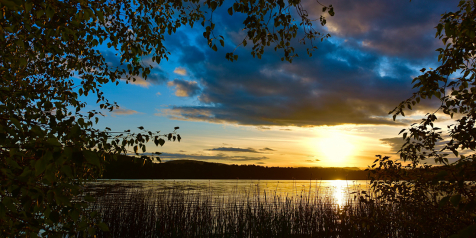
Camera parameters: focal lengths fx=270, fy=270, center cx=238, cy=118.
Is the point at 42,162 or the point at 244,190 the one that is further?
the point at 244,190

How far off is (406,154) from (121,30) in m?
6.10

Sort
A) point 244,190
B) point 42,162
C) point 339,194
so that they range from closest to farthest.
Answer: point 42,162 < point 244,190 < point 339,194

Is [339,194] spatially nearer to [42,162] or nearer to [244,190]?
[244,190]

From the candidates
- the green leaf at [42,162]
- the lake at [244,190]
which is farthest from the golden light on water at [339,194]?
the green leaf at [42,162]

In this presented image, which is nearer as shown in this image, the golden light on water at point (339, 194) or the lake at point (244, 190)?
the lake at point (244, 190)

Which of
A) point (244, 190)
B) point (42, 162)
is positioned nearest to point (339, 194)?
point (244, 190)

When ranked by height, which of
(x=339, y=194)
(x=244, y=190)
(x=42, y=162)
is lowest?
(x=339, y=194)

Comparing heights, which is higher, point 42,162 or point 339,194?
point 42,162

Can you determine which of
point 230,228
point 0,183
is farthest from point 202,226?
point 0,183

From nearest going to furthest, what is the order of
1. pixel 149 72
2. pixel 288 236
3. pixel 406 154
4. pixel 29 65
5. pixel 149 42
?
1. pixel 406 154
2. pixel 149 42
3. pixel 149 72
4. pixel 29 65
5. pixel 288 236

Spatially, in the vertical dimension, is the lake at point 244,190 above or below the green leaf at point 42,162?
below

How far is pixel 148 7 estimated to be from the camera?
5871mm

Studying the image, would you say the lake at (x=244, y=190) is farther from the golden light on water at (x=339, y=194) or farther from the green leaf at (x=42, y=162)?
the green leaf at (x=42, y=162)

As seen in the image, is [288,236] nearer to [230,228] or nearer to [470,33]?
[230,228]
